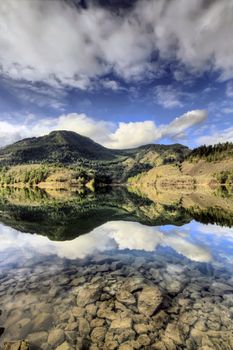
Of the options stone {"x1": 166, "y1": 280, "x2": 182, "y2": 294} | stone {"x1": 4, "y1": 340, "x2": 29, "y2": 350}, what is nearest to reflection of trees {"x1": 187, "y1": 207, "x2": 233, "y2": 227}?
stone {"x1": 166, "y1": 280, "x2": 182, "y2": 294}

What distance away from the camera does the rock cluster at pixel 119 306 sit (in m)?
12.5

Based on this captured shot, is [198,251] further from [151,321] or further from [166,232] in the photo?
[151,321]

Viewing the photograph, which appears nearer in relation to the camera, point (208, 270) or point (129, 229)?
point (208, 270)

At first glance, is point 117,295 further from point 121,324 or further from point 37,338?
point 37,338

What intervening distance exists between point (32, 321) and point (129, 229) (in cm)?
2604

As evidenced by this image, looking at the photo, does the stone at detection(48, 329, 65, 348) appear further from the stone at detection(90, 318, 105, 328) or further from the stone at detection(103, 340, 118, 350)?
the stone at detection(103, 340, 118, 350)

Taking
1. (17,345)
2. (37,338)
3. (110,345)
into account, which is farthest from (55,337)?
(110,345)

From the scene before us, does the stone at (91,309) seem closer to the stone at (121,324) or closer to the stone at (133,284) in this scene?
the stone at (121,324)

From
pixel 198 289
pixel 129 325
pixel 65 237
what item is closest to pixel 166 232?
pixel 65 237

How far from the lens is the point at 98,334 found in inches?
508

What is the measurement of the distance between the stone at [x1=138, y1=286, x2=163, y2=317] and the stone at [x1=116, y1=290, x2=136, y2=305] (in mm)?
465

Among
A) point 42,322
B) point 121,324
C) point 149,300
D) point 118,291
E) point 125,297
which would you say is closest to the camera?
point 121,324

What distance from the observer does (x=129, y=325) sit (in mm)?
13609

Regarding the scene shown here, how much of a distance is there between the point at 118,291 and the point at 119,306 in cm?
197
